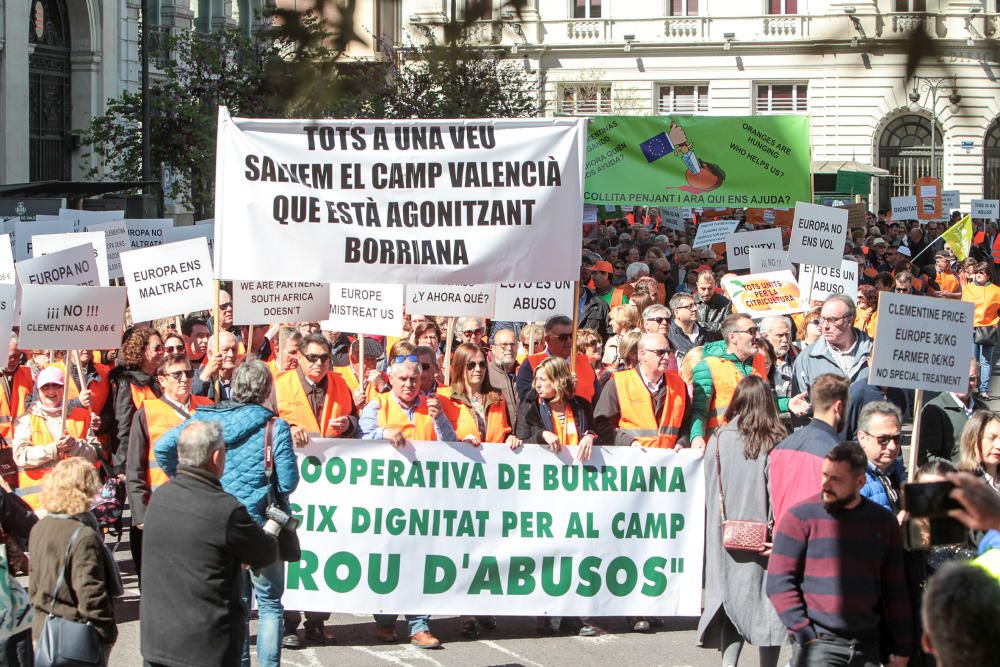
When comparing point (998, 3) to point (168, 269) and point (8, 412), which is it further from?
point (168, 269)

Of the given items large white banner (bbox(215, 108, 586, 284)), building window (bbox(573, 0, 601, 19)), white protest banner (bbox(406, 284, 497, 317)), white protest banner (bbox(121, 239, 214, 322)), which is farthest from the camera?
white protest banner (bbox(121, 239, 214, 322))

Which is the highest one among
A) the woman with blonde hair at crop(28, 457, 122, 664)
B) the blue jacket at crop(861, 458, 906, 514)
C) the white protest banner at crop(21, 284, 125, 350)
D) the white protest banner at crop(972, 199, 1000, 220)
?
the white protest banner at crop(972, 199, 1000, 220)

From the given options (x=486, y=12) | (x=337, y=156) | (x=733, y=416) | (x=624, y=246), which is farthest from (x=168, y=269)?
(x=624, y=246)

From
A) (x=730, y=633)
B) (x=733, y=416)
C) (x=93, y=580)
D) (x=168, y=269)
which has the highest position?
(x=168, y=269)

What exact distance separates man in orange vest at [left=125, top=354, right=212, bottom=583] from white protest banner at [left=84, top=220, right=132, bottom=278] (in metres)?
6.61

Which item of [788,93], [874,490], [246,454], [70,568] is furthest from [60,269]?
[788,93]

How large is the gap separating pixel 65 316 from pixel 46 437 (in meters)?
0.98

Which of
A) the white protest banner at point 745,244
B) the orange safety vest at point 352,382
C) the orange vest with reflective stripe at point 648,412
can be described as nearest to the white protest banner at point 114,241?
the orange safety vest at point 352,382

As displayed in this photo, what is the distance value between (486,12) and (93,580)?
3.27m

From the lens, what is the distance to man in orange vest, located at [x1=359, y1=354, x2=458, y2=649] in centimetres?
769

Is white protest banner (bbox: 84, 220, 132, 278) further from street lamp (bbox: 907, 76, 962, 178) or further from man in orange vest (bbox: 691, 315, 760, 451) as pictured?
street lamp (bbox: 907, 76, 962, 178)

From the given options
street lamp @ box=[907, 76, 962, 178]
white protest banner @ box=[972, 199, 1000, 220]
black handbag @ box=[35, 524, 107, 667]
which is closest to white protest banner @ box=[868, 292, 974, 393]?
black handbag @ box=[35, 524, 107, 667]

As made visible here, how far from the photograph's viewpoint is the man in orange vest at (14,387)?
29.0 ft

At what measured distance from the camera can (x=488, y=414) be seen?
27.1 feet
